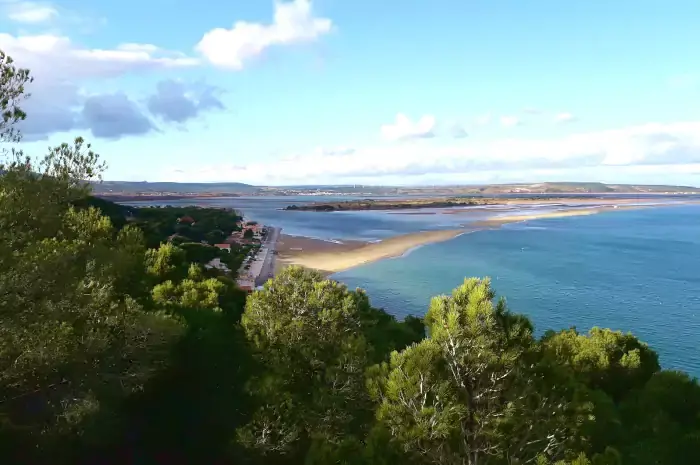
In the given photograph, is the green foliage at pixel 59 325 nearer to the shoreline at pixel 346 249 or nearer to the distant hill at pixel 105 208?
the distant hill at pixel 105 208

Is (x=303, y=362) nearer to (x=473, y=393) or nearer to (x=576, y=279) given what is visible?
(x=473, y=393)

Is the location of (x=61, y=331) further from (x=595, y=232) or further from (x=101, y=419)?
(x=595, y=232)

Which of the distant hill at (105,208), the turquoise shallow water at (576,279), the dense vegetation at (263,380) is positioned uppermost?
the distant hill at (105,208)

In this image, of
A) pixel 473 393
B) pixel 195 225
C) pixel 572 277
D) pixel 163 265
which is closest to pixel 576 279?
pixel 572 277

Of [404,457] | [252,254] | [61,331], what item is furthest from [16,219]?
[252,254]

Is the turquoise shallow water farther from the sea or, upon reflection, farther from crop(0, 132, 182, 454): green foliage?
crop(0, 132, 182, 454): green foliage

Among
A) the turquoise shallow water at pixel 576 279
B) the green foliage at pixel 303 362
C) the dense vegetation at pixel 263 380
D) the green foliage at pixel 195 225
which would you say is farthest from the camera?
the green foliage at pixel 195 225

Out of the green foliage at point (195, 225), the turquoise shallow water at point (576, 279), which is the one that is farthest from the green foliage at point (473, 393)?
the green foliage at point (195, 225)
